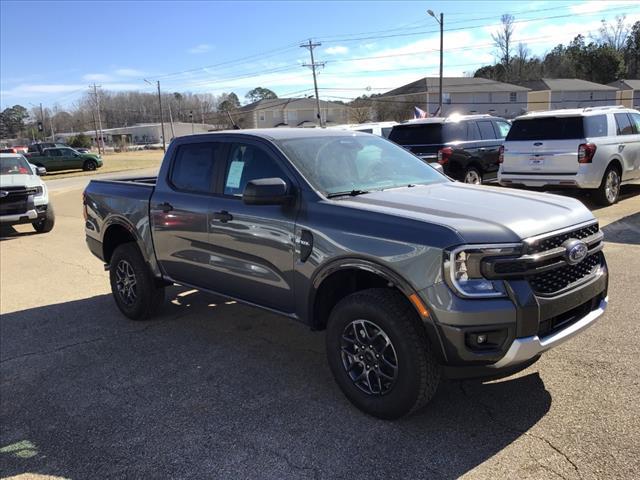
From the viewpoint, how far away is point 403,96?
2645 inches

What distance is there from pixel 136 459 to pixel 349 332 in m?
1.49

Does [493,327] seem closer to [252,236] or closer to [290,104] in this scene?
[252,236]

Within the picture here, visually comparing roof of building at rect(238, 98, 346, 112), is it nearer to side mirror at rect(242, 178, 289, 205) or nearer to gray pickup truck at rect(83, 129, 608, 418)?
gray pickup truck at rect(83, 129, 608, 418)

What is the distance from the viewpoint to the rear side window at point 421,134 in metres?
12.9

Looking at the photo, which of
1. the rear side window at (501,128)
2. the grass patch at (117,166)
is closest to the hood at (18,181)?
the rear side window at (501,128)

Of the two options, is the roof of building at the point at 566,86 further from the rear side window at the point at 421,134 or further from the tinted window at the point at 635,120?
the rear side window at the point at 421,134

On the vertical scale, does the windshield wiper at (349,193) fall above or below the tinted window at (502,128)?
below

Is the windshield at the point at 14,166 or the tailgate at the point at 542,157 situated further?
the windshield at the point at 14,166

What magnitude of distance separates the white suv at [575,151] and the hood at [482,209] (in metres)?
7.07

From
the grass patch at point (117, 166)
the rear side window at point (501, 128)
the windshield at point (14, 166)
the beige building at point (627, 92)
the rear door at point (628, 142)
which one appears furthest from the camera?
the beige building at point (627, 92)

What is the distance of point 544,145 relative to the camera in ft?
34.8

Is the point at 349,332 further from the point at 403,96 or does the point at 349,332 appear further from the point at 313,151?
the point at 403,96

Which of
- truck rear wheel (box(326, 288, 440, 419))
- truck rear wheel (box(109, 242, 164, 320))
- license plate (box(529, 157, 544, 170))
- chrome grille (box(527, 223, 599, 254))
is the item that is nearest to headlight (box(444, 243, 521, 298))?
chrome grille (box(527, 223, 599, 254))

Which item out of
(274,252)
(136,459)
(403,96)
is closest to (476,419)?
(274,252)
